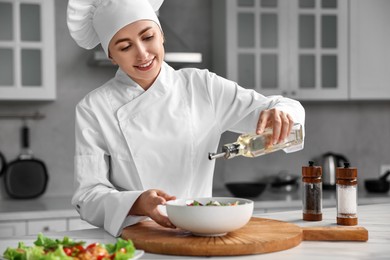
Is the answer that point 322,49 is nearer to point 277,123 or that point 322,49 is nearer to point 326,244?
point 277,123

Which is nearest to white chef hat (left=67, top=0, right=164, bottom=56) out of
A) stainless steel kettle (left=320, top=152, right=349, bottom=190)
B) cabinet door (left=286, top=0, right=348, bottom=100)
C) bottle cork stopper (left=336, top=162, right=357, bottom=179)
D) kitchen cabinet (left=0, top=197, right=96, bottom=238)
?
bottle cork stopper (left=336, top=162, right=357, bottom=179)

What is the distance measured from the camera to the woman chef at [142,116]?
1.89m

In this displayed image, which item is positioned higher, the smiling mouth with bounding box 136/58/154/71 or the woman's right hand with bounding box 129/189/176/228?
the smiling mouth with bounding box 136/58/154/71

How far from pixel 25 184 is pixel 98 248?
105 inches

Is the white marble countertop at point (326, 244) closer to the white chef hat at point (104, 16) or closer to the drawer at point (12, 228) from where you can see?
the white chef hat at point (104, 16)

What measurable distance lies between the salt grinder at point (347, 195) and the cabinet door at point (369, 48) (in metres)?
2.30

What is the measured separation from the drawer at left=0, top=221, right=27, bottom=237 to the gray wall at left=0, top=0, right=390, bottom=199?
2.12 feet

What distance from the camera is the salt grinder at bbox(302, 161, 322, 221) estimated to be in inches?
73.4

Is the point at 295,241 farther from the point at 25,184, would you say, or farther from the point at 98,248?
the point at 25,184

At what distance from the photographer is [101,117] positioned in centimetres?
200

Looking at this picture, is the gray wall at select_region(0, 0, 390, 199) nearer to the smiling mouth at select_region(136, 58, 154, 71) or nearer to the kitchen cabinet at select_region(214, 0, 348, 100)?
the kitchen cabinet at select_region(214, 0, 348, 100)

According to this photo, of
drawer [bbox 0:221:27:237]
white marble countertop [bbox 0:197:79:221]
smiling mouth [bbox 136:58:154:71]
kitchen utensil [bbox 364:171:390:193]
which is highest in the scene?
smiling mouth [bbox 136:58:154:71]

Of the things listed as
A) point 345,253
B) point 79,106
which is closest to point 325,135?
point 79,106

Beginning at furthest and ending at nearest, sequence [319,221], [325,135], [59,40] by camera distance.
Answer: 1. [325,135]
2. [59,40]
3. [319,221]
